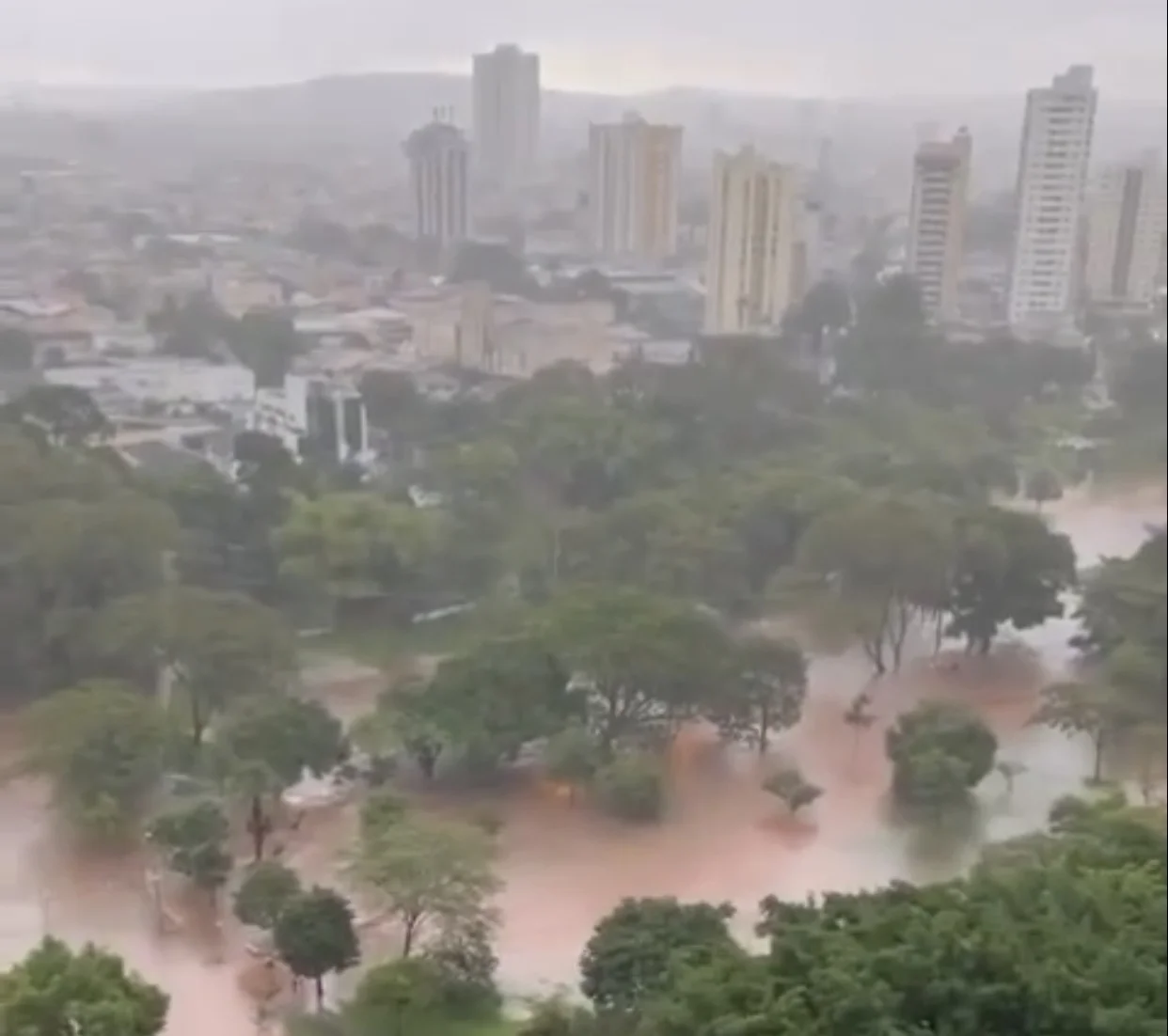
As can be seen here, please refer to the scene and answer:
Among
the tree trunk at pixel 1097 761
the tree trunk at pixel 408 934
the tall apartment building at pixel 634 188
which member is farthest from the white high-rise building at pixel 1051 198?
the tree trunk at pixel 408 934

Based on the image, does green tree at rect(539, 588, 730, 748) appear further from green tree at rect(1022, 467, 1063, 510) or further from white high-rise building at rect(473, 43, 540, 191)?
green tree at rect(1022, 467, 1063, 510)

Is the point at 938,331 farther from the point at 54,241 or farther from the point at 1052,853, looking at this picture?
the point at 54,241

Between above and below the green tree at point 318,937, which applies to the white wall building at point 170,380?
above

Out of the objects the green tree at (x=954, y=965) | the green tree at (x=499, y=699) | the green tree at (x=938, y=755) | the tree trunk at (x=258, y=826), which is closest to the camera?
the green tree at (x=954, y=965)

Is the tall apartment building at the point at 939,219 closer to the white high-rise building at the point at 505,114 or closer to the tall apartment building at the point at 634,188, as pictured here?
the tall apartment building at the point at 634,188

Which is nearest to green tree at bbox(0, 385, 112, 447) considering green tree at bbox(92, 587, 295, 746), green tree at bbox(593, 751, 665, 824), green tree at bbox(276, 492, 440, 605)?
green tree at bbox(92, 587, 295, 746)

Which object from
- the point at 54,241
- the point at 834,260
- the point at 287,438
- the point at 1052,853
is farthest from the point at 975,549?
the point at 54,241
